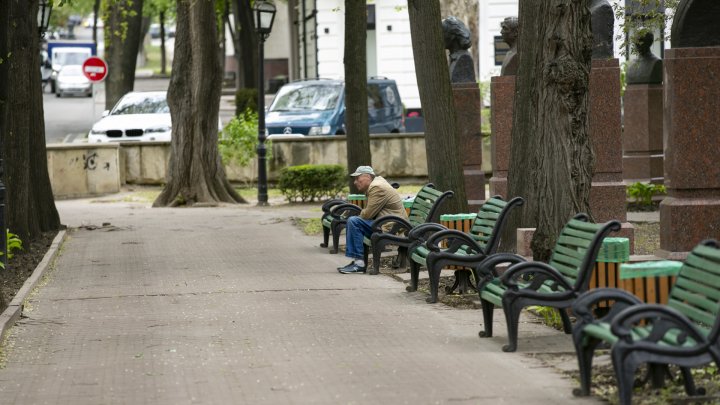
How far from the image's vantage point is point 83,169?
27.0 meters

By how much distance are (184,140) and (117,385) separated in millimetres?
16514

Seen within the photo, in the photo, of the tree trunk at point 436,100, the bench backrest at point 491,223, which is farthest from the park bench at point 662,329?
the tree trunk at point 436,100

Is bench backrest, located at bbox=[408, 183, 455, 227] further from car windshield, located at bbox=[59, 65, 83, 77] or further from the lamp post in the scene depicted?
car windshield, located at bbox=[59, 65, 83, 77]

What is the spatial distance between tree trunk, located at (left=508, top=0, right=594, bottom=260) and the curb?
4487 mm

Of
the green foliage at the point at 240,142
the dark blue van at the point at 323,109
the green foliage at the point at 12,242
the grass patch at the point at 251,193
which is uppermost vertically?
the dark blue van at the point at 323,109

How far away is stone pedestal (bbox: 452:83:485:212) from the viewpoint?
19672mm

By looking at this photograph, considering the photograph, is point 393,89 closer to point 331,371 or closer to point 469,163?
point 469,163

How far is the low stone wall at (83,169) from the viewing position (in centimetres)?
2669

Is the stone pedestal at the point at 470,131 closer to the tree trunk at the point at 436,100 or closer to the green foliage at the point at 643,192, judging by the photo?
the green foliage at the point at 643,192

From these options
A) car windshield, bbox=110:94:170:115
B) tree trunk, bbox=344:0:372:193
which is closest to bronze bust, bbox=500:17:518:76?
tree trunk, bbox=344:0:372:193

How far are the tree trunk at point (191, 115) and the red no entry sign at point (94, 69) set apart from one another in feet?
27.2

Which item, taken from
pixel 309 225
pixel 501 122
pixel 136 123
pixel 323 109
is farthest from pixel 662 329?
pixel 136 123

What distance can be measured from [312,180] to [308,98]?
7.39m

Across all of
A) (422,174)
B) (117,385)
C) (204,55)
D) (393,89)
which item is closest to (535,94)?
(117,385)
